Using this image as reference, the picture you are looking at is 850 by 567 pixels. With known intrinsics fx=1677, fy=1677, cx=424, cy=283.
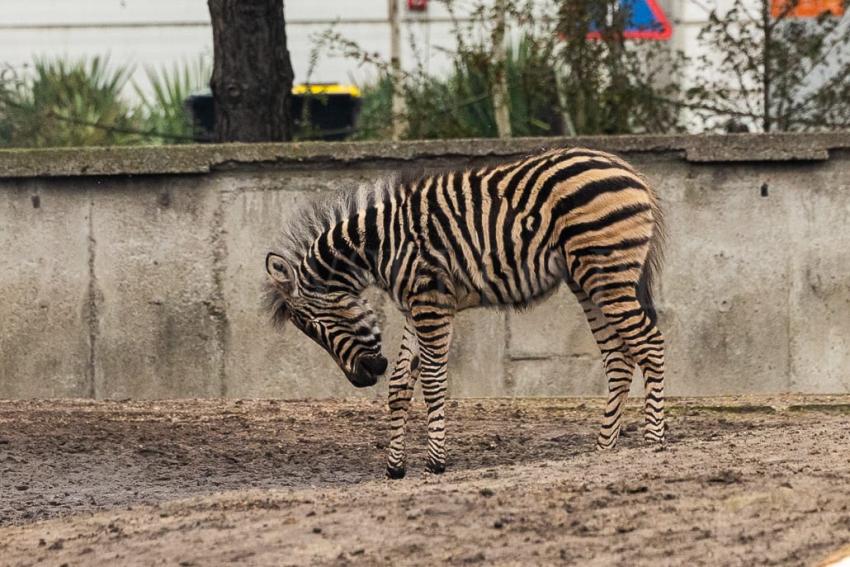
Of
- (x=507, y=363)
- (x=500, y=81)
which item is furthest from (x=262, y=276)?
(x=500, y=81)

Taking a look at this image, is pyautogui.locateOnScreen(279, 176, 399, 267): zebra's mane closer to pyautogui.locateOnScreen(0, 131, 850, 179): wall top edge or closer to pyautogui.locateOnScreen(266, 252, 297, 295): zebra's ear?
pyautogui.locateOnScreen(266, 252, 297, 295): zebra's ear

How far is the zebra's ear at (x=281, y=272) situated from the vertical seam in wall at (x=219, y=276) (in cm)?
225

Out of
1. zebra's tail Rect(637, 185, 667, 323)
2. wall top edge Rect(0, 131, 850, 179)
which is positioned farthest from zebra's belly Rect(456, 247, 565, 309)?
wall top edge Rect(0, 131, 850, 179)

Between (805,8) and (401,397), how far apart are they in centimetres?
594

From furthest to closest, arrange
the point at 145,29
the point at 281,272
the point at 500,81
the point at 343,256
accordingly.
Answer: the point at 145,29
the point at 500,81
the point at 281,272
the point at 343,256

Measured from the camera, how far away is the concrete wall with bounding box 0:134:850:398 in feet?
36.6

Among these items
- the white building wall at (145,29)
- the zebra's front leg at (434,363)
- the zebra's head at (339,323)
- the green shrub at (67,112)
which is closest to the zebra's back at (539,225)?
the zebra's front leg at (434,363)

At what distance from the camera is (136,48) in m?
20.2

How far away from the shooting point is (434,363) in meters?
8.68

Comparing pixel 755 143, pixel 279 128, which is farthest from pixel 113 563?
pixel 279 128

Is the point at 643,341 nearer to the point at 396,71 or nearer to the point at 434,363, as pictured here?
the point at 434,363

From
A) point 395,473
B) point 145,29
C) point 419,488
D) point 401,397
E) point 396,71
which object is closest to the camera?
point 419,488

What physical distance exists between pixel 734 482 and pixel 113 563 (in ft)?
7.62

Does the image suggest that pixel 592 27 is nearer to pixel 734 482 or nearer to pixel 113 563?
pixel 734 482
